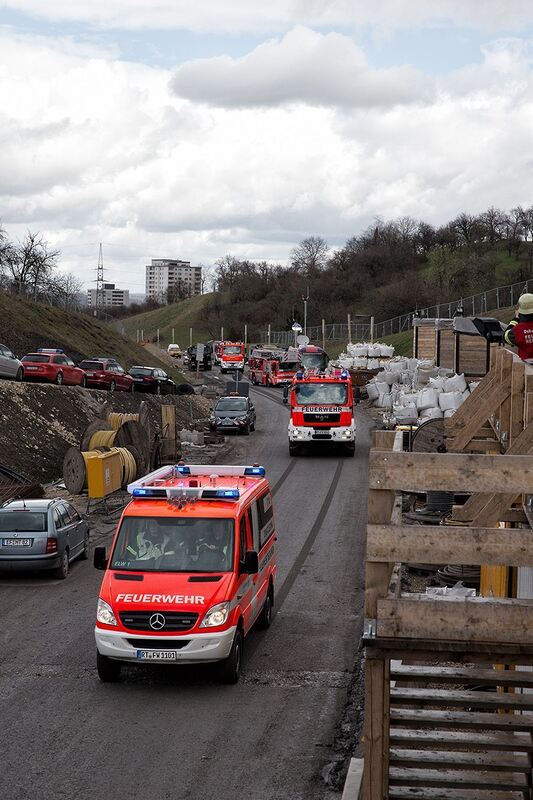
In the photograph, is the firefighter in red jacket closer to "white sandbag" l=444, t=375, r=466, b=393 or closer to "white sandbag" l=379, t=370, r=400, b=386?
"white sandbag" l=444, t=375, r=466, b=393

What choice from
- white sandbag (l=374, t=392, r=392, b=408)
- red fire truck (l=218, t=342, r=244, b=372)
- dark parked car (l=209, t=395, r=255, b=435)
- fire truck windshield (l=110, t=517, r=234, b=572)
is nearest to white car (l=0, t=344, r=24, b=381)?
dark parked car (l=209, t=395, r=255, b=435)

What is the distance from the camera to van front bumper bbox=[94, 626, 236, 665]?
12.0 metres

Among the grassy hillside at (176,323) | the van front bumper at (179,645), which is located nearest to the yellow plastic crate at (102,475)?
the van front bumper at (179,645)

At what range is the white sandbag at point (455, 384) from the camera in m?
35.3

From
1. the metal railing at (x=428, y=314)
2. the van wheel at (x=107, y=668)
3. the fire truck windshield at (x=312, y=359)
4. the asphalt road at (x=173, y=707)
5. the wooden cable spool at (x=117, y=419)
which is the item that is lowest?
the asphalt road at (x=173, y=707)

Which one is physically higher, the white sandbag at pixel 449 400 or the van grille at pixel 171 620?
the white sandbag at pixel 449 400

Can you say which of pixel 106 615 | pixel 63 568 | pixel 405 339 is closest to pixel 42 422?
pixel 63 568

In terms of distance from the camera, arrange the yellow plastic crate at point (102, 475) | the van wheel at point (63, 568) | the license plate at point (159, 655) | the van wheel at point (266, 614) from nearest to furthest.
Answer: the license plate at point (159, 655), the van wheel at point (266, 614), the van wheel at point (63, 568), the yellow plastic crate at point (102, 475)

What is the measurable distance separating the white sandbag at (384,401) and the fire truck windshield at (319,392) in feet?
47.7

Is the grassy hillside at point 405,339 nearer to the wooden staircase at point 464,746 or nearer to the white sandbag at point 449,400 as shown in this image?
the white sandbag at point 449,400

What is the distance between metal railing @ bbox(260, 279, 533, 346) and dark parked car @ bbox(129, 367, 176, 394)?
52.3ft

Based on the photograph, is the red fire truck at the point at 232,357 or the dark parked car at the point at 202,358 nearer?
the red fire truck at the point at 232,357

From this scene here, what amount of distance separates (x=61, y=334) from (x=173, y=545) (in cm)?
5102

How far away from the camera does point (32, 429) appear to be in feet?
112
